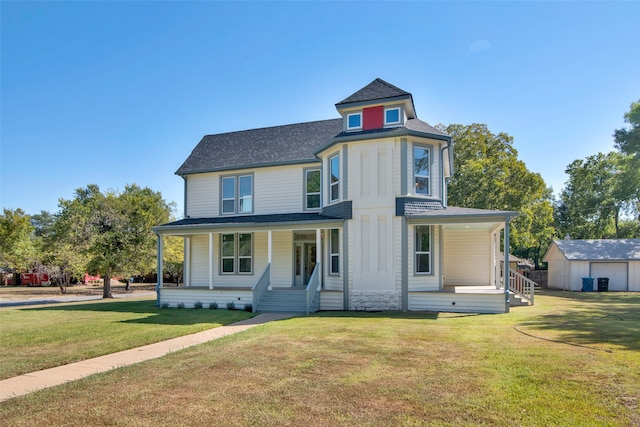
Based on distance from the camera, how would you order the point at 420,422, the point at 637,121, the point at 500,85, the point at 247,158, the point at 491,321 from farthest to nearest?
the point at 637,121 < the point at 247,158 < the point at 500,85 < the point at 491,321 < the point at 420,422

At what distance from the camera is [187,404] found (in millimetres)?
5016

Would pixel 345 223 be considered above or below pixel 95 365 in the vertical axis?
above

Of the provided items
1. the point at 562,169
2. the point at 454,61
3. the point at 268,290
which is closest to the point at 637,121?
the point at 562,169

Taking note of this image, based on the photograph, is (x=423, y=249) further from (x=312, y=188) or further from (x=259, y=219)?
(x=259, y=219)

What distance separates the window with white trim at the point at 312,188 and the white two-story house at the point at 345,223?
4cm

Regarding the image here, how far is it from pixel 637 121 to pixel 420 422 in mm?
37531

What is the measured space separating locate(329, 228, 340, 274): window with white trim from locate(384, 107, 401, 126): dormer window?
15.4ft

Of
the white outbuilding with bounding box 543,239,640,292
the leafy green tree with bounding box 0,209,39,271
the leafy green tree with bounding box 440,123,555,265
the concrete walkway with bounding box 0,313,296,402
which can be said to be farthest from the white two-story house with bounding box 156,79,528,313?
the leafy green tree with bounding box 0,209,39,271

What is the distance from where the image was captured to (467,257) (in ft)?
62.8

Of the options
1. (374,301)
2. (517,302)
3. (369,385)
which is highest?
(369,385)

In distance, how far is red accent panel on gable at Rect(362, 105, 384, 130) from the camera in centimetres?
1619

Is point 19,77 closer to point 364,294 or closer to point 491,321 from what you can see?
point 364,294

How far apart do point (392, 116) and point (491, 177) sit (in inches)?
710

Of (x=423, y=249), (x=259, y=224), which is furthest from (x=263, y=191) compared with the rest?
(x=423, y=249)
